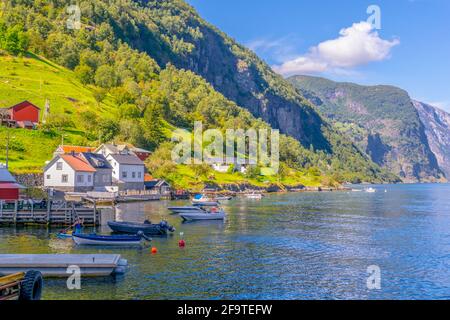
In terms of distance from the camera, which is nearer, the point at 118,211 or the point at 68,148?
the point at 118,211

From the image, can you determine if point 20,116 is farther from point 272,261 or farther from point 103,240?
point 272,261

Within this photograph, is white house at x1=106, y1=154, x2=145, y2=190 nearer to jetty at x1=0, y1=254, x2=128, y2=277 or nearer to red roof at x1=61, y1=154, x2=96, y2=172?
red roof at x1=61, y1=154, x2=96, y2=172

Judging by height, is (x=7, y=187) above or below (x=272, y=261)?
above

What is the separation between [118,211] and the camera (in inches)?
3725

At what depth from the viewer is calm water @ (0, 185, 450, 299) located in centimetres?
3656

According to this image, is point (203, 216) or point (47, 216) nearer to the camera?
point (47, 216)

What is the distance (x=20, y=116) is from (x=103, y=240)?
107791mm

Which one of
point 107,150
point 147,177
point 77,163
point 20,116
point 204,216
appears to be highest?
point 20,116

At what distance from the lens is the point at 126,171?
138 m

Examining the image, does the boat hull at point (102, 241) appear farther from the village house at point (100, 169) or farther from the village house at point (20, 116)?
the village house at point (20, 116)

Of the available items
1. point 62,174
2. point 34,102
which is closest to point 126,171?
point 62,174

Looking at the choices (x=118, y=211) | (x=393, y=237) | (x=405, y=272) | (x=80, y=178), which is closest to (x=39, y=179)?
(x=80, y=178)
